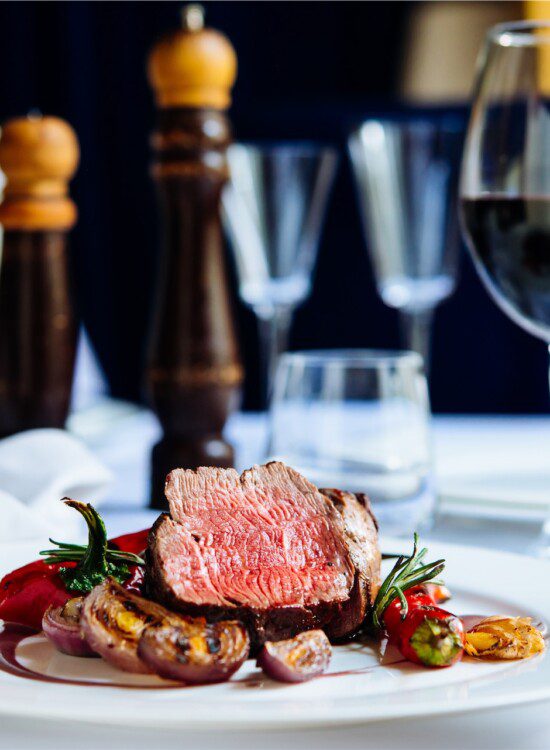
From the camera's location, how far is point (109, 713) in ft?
1.86

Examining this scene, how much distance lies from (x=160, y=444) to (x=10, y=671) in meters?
0.67

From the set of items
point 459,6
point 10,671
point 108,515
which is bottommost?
Result: point 108,515

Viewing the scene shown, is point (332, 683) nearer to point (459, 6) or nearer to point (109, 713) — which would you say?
point (109, 713)

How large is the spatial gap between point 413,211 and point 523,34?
1.83ft

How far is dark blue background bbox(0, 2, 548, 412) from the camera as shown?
9.48 ft

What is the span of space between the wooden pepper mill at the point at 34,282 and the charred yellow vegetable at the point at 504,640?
751 millimetres

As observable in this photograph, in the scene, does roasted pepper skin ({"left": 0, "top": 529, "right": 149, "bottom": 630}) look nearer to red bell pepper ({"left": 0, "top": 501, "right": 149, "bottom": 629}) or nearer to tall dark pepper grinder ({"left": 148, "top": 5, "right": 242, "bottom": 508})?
red bell pepper ({"left": 0, "top": 501, "right": 149, "bottom": 629})

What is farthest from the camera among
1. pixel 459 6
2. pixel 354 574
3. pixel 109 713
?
pixel 459 6

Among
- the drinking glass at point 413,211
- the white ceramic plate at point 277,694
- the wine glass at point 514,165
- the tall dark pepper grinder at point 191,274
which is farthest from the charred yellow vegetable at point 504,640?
the drinking glass at point 413,211

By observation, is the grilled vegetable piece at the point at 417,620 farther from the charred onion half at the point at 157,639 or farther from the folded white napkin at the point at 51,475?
the folded white napkin at the point at 51,475

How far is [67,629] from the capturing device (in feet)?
2.39

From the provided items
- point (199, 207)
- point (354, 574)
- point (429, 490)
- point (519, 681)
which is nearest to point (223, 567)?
point (354, 574)

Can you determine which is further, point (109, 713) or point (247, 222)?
point (247, 222)

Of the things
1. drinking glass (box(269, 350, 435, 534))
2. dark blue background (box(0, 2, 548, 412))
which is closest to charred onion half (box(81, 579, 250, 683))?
drinking glass (box(269, 350, 435, 534))
